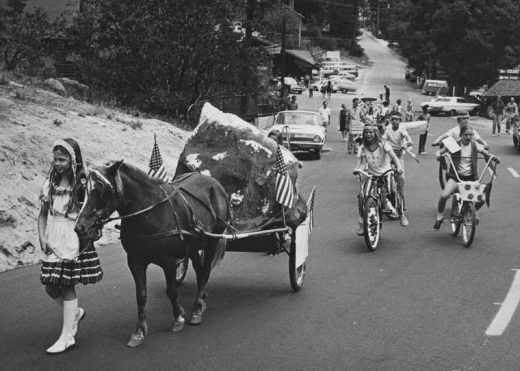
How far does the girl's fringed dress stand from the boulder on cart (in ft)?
8.60

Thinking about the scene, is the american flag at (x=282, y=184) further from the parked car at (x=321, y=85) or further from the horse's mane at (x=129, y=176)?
the parked car at (x=321, y=85)

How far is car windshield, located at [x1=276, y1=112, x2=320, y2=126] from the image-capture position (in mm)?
29438

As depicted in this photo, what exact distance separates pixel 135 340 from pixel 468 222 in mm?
6920

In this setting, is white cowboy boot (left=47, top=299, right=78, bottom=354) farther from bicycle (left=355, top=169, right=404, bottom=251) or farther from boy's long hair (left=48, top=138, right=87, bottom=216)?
bicycle (left=355, top=169, right=404, bottom=251)

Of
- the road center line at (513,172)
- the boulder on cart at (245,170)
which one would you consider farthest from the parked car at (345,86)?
the boulder on cart at (245,170)

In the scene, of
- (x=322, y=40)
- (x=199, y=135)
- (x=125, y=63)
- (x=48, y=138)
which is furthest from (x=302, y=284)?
(x=322, y=40)

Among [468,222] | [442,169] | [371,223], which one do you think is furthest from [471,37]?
[371,223]

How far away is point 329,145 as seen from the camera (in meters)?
34.7

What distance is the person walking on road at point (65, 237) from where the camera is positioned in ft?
23.6

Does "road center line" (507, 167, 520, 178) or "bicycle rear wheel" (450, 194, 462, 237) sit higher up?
"bicycle rear wheel" (450, 194, 462, 237)

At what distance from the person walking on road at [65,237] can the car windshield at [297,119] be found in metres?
22.2

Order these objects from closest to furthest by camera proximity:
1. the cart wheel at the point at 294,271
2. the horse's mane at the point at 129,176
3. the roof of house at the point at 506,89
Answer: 1. the horse's mane at the point at 129,176
2. the cart wheel at the point at 294,271
3. the roof of house at the point at 506,89

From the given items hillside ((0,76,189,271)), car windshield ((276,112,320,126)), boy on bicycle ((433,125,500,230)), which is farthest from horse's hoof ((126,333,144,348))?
car windshield ((276,112,320,126))

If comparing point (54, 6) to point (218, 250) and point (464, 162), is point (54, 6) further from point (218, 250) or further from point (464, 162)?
point (218, 250)
